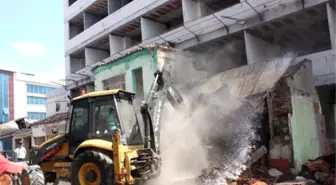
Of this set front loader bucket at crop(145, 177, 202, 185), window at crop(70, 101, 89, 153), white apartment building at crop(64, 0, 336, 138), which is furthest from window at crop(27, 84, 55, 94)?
front loader bucket at crop(145, 177, 202, 185)

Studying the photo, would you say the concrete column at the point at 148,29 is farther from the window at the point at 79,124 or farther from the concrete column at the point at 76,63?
the window at the point at 79,124

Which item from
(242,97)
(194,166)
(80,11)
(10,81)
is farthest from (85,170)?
(10,81)

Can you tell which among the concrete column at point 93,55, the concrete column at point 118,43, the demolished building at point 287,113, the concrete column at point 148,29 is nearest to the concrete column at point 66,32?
the concrete column at point 93,55

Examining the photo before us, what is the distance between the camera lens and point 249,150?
10.4m

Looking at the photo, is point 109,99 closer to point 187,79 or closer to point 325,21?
point 187,79

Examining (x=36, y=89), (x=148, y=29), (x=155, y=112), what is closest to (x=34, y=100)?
(x=36, y=89)

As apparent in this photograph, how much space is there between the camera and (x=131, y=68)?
16.5 meters

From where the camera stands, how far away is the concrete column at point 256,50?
17.3 m

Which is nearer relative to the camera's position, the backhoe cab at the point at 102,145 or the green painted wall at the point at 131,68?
the backhoe cab at the point at 102,145

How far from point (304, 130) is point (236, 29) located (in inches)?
301

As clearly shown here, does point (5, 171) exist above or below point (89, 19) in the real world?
below

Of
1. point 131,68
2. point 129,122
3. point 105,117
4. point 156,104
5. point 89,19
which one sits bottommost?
point 129,122

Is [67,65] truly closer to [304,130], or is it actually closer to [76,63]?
[76,63]

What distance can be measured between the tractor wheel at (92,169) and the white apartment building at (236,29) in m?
10.6
